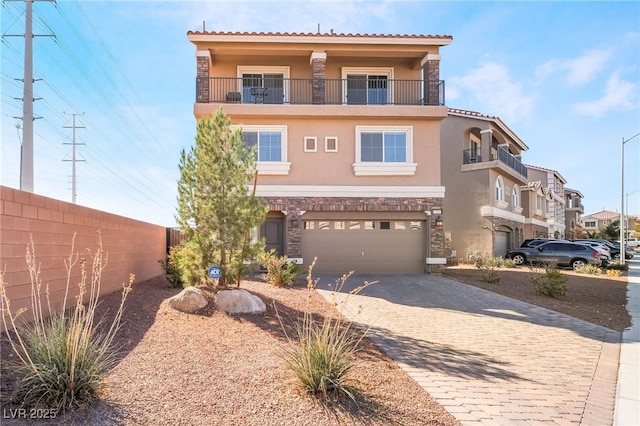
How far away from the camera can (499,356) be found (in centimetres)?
649

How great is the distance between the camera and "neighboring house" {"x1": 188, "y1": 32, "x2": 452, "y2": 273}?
16719mm

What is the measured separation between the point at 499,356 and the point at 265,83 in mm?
14972

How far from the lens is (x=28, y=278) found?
20.9 ft

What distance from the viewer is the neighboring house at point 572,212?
52.4 meters

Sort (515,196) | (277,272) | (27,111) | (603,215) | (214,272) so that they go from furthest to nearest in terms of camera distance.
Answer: (603,215)
(515,196)
(27,111)
(277,272)
(214,272)

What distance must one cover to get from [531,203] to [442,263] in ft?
64.7

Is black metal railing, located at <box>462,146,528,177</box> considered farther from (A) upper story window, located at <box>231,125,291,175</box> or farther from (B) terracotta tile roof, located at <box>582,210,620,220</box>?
(B) terracotta tile roof, located at <box>582,210,620,220</box>

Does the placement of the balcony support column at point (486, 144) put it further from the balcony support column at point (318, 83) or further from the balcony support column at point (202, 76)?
the balcony support column at point (202, 76)

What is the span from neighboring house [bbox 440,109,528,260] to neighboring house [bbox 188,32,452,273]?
7613 mm

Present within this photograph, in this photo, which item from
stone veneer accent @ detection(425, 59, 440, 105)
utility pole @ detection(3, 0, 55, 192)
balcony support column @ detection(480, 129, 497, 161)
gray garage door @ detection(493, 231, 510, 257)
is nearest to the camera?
utility pole @ detection(3, 0, 55, 192)

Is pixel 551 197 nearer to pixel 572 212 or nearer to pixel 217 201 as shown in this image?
pixel 572 212

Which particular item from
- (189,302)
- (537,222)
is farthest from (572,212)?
(189,302)

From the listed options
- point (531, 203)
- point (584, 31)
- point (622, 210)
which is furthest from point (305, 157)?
point (531, 203)

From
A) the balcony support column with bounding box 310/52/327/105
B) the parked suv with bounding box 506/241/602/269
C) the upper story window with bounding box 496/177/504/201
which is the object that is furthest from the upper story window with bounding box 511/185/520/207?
the balcony support column with bounding box 310/52/327/105
